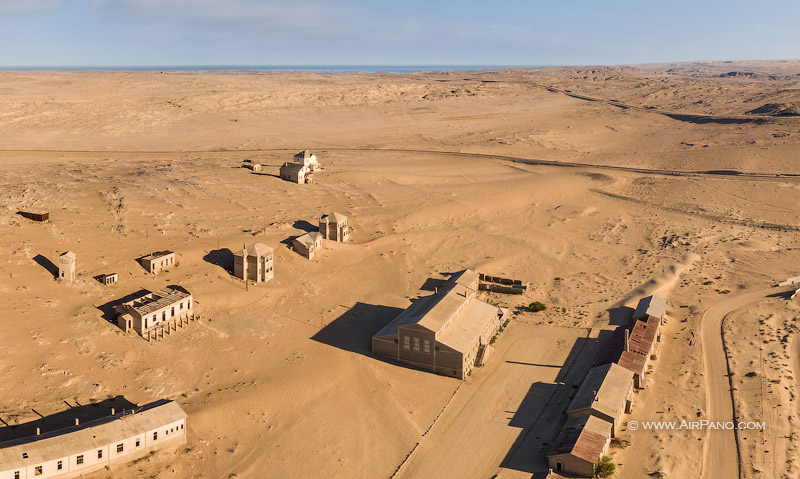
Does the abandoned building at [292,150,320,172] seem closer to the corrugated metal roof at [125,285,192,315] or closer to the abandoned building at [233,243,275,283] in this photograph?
the abandoned building at [233,243,275,283]

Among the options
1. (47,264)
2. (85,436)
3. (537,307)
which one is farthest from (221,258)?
(537,307)

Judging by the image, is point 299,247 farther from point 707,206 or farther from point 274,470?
point 707,206

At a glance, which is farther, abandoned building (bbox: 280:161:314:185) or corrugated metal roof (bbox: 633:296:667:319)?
abandoned building (bbox: 280:161:314:185)

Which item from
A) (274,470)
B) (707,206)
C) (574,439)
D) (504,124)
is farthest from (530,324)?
(504,124)

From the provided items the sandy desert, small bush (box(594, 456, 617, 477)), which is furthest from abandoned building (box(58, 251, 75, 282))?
small bush (box(594, 456, 617, 477))

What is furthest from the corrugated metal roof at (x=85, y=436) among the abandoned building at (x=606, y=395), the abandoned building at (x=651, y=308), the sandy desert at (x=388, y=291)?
the abandoned building at (x=651, y=308)

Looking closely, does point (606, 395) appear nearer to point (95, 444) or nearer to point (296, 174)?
point (95, 444)

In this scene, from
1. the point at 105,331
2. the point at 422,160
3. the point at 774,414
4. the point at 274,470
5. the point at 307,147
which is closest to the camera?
the point at 274,470
